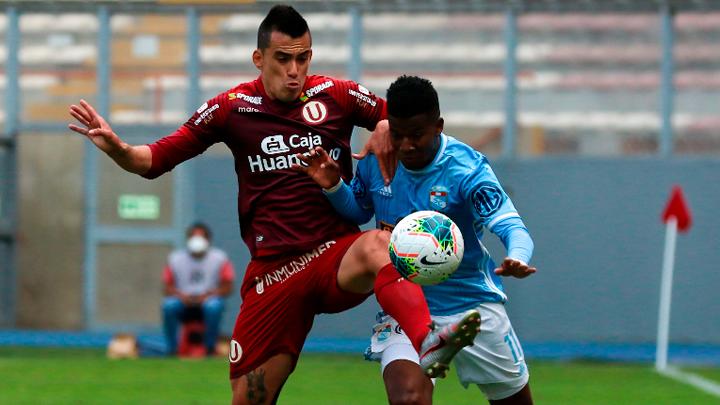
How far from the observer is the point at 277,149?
22.8ft

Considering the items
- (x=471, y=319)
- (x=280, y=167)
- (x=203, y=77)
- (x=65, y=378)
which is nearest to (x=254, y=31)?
(x=203, y=77)

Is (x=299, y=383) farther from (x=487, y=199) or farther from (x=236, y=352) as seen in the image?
(x=487, y=199)

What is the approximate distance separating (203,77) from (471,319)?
13382mm

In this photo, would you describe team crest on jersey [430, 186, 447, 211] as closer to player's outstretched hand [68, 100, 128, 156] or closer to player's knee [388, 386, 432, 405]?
player's knee [388, 386, 432, 405]

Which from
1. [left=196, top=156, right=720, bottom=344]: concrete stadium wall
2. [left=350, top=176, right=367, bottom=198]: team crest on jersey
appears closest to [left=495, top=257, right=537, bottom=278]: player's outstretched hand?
→ [left=350, top=176, right=367, bottom=198]: team crest on jersey

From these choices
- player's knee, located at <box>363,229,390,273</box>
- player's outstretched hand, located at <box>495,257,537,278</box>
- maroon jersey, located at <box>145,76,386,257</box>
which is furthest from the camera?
maroon jersey, located at <box>145,76,386,257</box>

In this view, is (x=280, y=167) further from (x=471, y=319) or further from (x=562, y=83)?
(x=562, y=83)

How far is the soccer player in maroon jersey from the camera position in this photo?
6.89m

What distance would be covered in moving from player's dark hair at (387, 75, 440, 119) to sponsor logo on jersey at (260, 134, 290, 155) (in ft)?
2.77

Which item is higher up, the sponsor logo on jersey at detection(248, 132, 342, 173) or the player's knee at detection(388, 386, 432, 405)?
the sponsor logo on jersey at detection(248, 132, 342, 173)

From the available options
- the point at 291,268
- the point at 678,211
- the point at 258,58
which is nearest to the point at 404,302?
the point at 291,268

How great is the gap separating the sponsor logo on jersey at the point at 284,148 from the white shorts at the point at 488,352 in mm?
921

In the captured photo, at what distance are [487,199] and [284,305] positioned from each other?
1229mm

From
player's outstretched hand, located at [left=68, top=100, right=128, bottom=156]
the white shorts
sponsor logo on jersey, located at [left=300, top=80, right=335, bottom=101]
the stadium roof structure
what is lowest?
the white shorts
